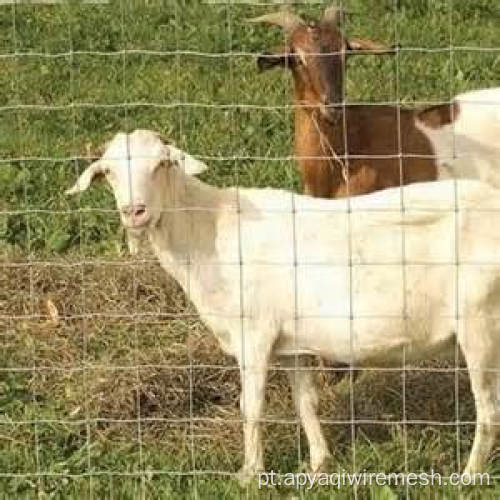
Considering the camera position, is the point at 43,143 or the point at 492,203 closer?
the point at 492,203

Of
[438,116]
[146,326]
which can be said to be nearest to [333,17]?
[438,116]

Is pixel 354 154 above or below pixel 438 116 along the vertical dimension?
below

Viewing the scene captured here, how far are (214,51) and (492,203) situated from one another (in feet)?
19.8

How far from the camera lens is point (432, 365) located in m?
7.40

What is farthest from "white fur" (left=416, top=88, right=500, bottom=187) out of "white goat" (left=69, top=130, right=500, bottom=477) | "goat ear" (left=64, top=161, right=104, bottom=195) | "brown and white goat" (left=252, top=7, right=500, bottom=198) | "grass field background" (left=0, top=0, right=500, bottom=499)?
"goat ear" (left=64, top=161, right=104, bottom=195)

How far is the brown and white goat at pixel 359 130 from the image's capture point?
7.88 m

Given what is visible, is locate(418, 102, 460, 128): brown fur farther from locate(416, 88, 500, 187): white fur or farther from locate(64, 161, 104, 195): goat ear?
locate(64, 161, 104, 195): goat ear

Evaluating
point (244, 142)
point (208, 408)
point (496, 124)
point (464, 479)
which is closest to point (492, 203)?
point (464, 479)

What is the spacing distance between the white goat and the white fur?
5.57ft

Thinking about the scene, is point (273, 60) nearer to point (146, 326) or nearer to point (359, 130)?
point (359, 130)

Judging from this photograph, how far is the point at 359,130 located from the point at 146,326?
4.77 feet

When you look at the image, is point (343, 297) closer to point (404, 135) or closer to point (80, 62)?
point (404, 135)

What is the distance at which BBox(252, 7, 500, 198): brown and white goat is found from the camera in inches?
310

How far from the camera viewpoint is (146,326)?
7852 millimetres
